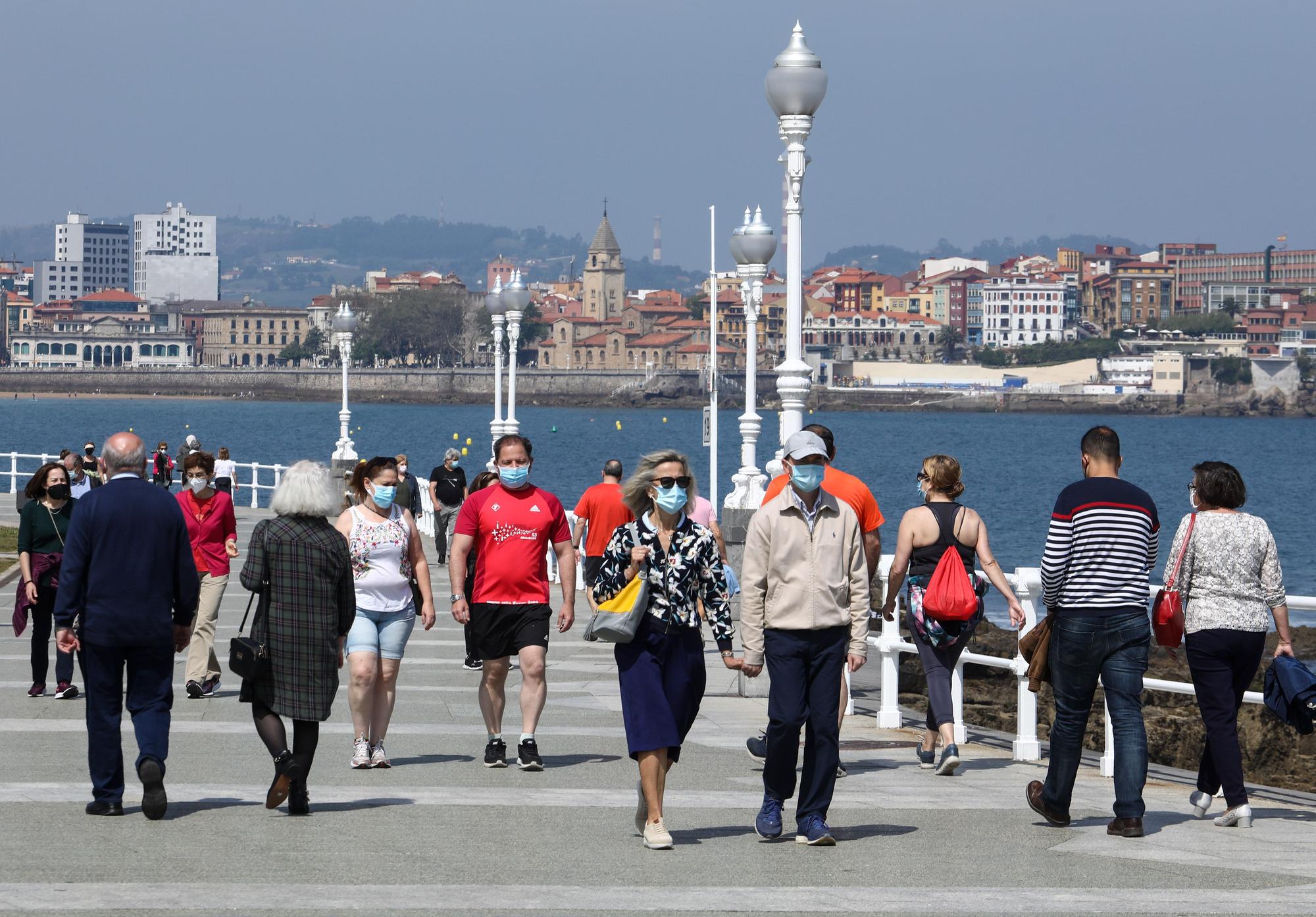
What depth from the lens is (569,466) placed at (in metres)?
98.4

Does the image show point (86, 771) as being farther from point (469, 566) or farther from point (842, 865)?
point (842, 865)

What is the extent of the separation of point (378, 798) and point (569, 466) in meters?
90.0

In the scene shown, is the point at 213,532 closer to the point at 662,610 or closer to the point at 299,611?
the point at 299,611

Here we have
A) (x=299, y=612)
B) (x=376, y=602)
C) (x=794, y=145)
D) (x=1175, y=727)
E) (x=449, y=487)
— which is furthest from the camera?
(x=449, y=487)

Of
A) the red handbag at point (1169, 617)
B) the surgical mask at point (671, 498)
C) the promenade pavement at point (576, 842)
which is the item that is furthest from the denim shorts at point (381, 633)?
the red handbag at point (1169, 617)

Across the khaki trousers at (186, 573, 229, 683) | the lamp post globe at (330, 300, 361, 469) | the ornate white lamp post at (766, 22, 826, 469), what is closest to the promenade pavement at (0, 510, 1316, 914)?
the khaki trousers at (186, 573, 229, 683)

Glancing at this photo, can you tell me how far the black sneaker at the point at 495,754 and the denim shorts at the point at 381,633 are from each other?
63 centimetres

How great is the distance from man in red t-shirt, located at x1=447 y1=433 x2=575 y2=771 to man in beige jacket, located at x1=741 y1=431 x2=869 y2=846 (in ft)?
6.15

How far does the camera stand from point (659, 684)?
7.66 m

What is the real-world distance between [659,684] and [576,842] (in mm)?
699

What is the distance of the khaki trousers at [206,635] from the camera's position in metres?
12.0

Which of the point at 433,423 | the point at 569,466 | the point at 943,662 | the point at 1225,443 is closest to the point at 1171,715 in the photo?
the point at 943,662

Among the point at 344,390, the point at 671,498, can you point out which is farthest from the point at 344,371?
the point at 671,498

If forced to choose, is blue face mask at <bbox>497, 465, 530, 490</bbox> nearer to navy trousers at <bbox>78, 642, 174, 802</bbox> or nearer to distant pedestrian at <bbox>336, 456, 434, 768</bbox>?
distant pedestrian at <bbox>336, 456, 434, 768</bbox>
